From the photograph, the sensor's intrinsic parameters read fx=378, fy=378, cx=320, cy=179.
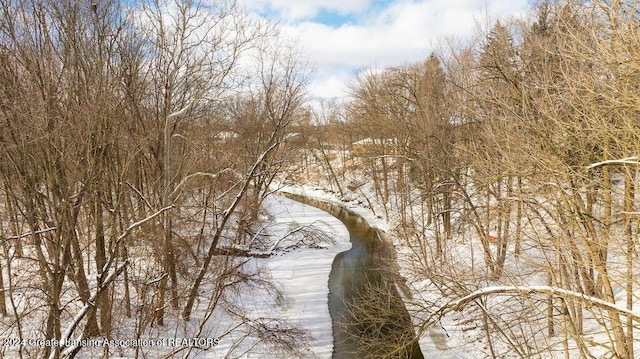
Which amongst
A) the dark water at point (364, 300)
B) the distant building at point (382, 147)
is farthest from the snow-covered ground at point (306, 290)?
the distant building at point (382, 147)

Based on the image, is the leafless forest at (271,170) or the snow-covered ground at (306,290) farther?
the snow-covered ground at (306,290)

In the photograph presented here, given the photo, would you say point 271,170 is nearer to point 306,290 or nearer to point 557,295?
point 306,290

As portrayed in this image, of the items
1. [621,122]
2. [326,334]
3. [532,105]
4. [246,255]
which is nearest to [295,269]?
[246,255]

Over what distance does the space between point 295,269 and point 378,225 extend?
8.70 m

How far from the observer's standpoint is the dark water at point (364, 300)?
308 inches

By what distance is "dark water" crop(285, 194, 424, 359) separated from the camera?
7.83 meters

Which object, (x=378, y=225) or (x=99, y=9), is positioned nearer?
(x=99, y=9)

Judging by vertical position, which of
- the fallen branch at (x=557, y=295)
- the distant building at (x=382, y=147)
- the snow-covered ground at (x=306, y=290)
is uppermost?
the distant building at (x=382, y=147)

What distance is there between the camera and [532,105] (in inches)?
269

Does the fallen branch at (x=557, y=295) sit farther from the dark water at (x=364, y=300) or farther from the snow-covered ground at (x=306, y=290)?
the snow-covered ground at (x=306, y=290)

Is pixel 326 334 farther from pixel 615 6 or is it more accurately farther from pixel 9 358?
pixel 615 6

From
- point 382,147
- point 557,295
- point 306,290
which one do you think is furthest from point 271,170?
point 382,147

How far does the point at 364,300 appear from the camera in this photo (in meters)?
7.70

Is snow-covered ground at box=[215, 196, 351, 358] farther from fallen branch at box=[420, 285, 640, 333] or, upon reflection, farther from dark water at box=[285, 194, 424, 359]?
fallen branch at box=[420, 285, 640, 333]
